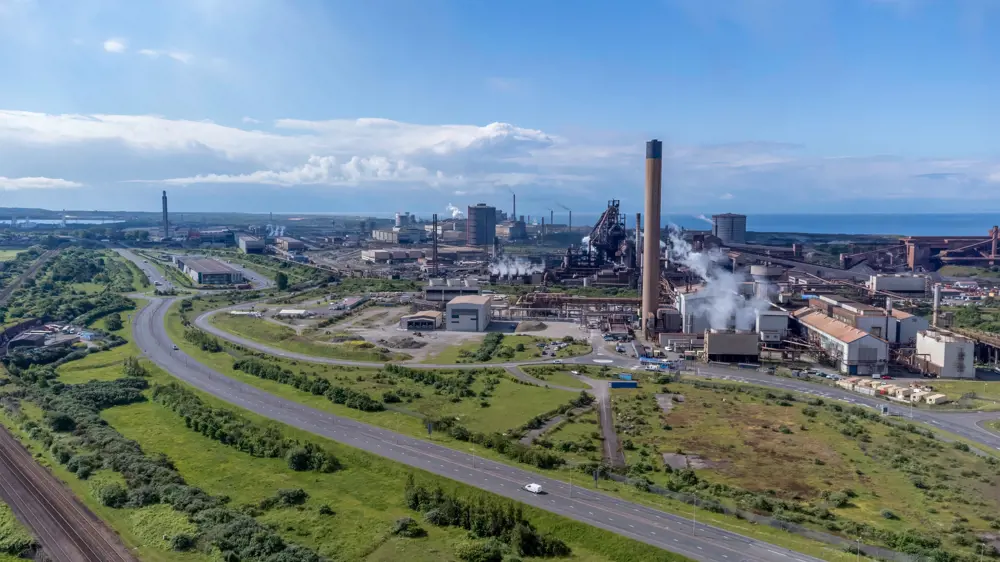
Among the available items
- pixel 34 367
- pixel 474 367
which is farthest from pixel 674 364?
pixel 34 367

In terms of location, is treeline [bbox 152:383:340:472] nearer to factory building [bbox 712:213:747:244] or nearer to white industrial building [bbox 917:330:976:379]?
white industrial building [bbox 917:330:976:379]

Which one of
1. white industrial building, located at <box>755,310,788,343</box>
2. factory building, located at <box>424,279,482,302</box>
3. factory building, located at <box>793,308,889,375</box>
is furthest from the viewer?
factory building, located at <box>424,279,482,302</box>

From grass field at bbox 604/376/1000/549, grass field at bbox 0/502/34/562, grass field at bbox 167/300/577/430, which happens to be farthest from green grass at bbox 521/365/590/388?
grass field at bbox 0/502/34/562

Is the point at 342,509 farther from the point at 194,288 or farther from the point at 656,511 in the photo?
the point at 194,288

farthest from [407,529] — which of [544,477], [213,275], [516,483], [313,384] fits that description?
[213,275]

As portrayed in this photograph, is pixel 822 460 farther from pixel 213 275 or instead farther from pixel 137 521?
pixel 213 275

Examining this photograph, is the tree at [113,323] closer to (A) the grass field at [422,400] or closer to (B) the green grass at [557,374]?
(A) the grass field at [422,400]
